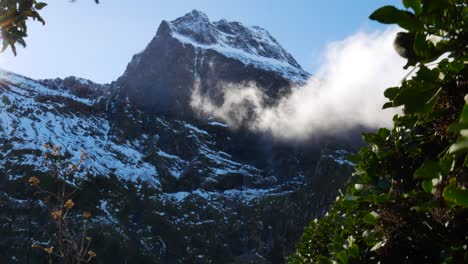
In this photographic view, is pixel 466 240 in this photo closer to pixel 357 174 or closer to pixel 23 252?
pixel 357 174

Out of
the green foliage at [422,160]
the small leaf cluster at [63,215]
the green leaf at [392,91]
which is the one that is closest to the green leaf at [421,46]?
the green foliage at [422,160]

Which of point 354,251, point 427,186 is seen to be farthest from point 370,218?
point 427,186

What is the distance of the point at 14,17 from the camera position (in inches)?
224

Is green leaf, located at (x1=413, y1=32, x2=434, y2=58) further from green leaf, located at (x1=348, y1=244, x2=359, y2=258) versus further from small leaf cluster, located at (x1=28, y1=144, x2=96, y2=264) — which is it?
small leaf cluster, located at (x1=28, y1=144, x2=96, y2=264)

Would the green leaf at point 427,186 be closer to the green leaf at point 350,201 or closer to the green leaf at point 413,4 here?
the green leaf at point 413,4

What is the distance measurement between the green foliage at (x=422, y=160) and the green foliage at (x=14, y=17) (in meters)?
3.76

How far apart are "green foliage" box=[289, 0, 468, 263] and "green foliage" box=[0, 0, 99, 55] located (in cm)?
376

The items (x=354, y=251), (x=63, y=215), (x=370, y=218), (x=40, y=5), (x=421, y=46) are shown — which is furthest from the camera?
(x=63, y=215)

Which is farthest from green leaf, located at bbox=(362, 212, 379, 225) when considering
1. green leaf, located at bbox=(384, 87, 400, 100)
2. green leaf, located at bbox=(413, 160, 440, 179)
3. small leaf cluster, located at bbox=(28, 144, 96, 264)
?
small leaf cluster, located at bbox=(28, 144, 96, 264)

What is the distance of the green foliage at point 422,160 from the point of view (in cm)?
200

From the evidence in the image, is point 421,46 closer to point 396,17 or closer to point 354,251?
point 396,17

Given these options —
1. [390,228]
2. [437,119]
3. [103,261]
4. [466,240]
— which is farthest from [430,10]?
[103,261]

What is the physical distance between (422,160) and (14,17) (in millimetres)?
4416

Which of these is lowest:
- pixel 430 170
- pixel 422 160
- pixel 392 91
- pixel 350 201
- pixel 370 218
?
pixel 430 170
